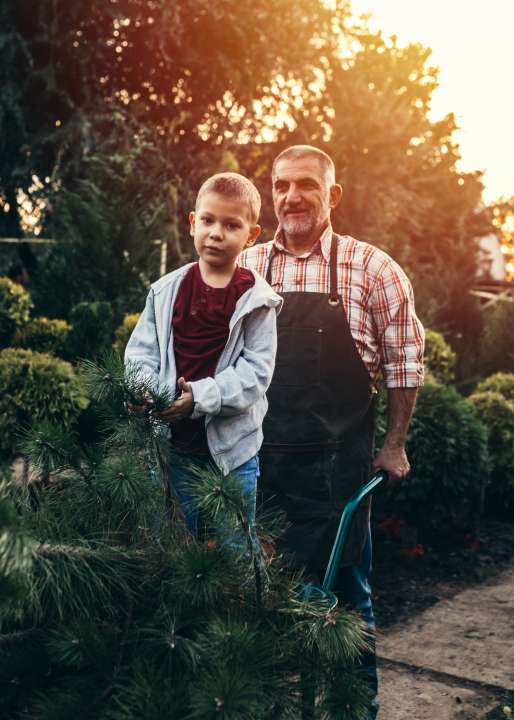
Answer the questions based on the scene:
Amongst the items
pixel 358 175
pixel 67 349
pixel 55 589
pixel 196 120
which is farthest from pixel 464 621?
pixel 196 120

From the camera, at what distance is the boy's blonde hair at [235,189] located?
231cm

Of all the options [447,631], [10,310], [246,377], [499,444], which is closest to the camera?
[246,377]

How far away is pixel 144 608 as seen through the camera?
175 cm

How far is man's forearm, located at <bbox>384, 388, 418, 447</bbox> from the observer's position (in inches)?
124

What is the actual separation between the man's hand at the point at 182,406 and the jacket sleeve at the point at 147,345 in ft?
0.58

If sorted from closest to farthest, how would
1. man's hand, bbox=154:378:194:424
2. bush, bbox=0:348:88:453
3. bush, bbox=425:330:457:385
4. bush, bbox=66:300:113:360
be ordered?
man's hand, bbox=154:378:194:424, bush, bbox=0:348:88:453, bush, bbox=66:300:113:360, bush, bbox=425:330:457:385

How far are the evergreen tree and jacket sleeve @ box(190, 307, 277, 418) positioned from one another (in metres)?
0.26

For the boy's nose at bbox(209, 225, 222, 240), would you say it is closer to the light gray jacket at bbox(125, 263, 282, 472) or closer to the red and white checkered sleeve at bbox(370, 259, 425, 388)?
the light gray jacket at bbox(125, 263, 282, 472)

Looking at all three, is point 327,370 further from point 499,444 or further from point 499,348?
point 499,348

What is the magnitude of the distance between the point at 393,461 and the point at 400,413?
0.17 m

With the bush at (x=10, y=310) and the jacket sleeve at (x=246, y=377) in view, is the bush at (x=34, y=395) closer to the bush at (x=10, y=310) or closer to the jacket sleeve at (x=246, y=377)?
the bush at (x=10, y=310)

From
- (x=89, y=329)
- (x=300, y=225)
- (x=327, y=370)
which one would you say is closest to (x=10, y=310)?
(x=89, y=329)

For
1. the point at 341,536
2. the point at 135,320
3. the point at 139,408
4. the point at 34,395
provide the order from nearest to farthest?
the point at 139,408 → the point at 341,536 → the point at 34,395 → the point at 135,320

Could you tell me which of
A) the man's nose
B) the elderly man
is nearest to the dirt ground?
the elderly man
